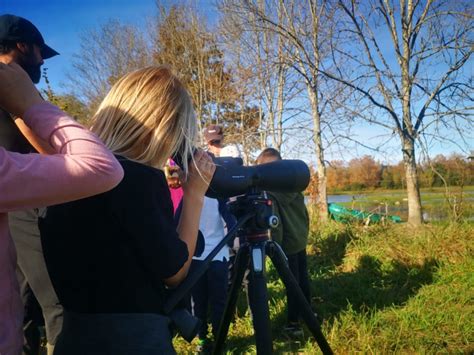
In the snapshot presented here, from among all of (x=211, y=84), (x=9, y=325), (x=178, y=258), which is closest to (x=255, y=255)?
(x=178, y=258)

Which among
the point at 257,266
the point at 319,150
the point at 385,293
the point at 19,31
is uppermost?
the point at 319,150

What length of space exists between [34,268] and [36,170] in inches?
48.9

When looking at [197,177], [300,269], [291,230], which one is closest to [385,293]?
[300,269]

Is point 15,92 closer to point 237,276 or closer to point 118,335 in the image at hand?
point 118,335

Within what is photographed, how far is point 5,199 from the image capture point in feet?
2.26

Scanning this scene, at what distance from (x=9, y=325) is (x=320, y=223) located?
5638 mm

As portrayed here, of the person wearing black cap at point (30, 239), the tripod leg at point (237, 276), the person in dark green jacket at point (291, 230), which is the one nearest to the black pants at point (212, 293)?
the person in dark green jacket at point (291, 230)

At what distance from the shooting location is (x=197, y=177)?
1161 mm

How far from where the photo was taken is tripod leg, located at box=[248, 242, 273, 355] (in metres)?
1.36

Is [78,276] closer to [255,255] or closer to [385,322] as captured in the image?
[255,255]

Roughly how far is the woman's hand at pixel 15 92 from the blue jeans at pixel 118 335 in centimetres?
52

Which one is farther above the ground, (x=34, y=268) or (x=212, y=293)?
(x=34, y=268)

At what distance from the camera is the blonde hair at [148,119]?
3.29ft

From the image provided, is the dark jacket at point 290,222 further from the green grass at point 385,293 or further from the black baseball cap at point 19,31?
the black baseball cap at point 19,31
